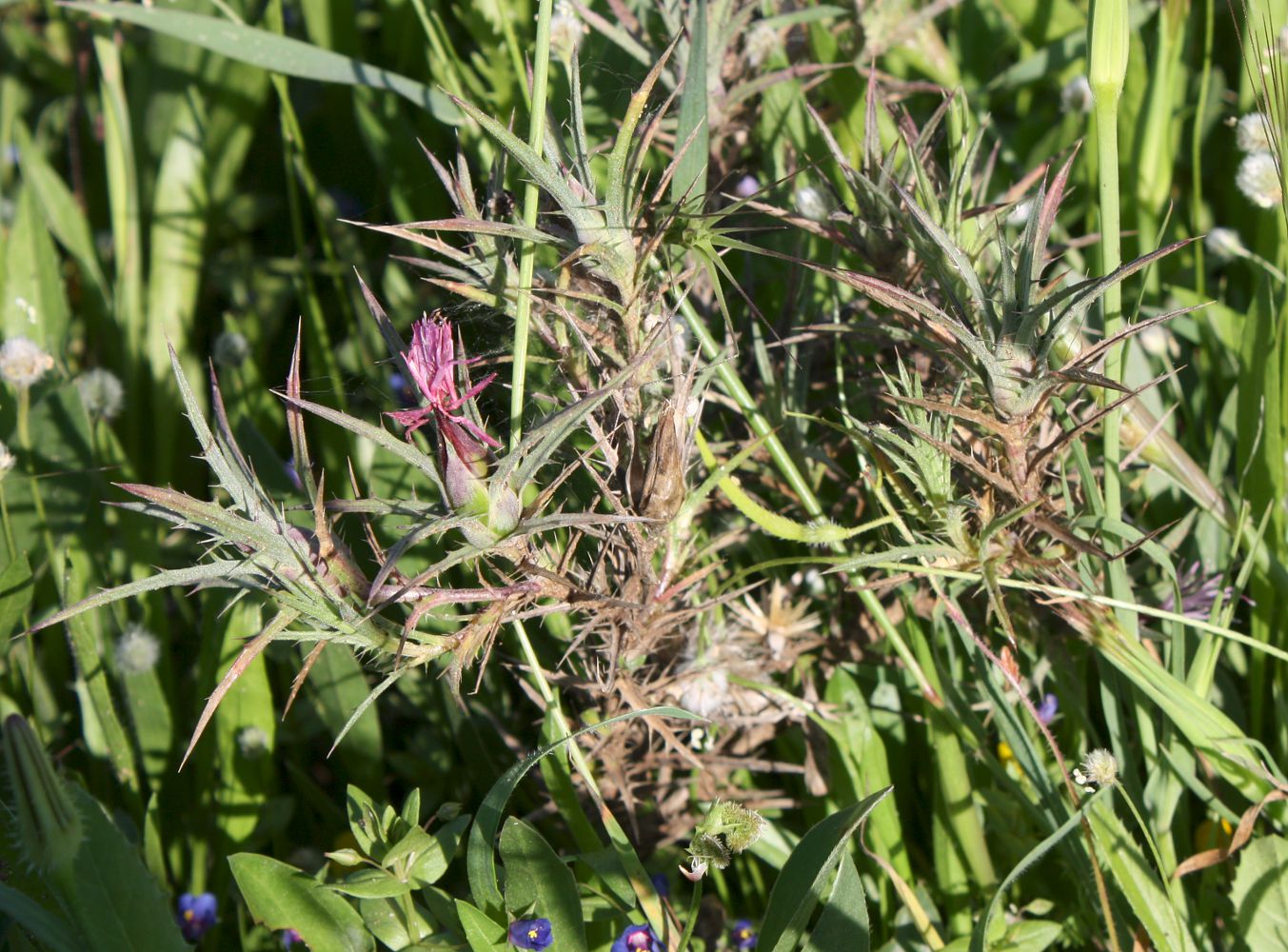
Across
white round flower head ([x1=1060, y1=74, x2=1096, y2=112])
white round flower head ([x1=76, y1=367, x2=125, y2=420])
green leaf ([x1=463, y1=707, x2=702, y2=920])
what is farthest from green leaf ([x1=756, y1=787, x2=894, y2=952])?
white round flower head ([x1=76, y1=367, x2=125, y2=420])

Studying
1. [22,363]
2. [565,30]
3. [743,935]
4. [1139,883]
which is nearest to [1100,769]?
[1139,883]

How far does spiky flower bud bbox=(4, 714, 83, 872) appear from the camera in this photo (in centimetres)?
62

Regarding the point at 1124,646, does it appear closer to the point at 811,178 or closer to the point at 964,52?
the point at 811,178

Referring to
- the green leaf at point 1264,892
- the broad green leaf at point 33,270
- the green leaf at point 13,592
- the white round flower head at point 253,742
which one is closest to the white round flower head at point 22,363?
the broad green leaf at point 33,270

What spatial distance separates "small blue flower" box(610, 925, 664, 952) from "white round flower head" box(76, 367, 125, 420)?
83 centimetres

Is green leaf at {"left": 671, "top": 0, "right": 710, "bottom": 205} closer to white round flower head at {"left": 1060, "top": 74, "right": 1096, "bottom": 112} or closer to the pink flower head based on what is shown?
the pink flower head

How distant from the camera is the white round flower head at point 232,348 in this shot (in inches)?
48.1

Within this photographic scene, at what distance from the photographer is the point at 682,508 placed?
742 millimetres

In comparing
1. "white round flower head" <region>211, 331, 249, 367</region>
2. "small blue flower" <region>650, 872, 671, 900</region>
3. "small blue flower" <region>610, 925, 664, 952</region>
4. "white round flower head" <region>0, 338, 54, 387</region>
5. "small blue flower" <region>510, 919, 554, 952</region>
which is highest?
"white round flower head" <region>0, 338, 54, 387</region>

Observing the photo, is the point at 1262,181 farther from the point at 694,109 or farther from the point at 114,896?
the point at 114,896

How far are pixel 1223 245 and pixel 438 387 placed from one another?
0.83 m

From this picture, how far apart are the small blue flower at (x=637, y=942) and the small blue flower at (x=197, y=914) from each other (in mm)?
366

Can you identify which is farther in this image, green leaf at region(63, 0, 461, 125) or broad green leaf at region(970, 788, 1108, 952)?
green leaf at region(63, 0, 461, 125)

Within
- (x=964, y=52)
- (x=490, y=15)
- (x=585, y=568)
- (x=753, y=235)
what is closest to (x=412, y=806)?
(x=585, y=568)
